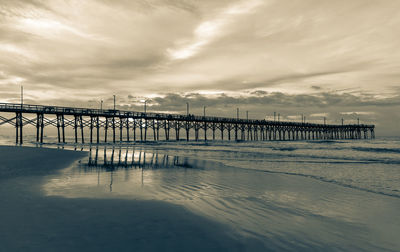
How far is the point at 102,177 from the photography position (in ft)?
26.9

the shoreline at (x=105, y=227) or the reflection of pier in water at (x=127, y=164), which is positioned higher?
the shoreline at (x=105, y=227)

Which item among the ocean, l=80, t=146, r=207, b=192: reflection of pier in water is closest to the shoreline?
the ocean

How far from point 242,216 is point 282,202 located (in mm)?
1622

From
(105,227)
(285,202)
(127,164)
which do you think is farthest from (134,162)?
(105,227)

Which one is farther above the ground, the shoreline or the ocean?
the shoreline

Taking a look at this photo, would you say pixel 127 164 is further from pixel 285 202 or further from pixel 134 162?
pixel 285 202

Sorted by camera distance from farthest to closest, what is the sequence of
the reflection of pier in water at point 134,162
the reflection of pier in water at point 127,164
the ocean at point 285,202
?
the reflection of pier in water at point 134,162
the reflection of pier in water at point 127,164
the ocean at point 285,202

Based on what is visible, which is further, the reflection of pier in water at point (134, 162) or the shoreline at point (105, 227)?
the reflection of pier in water at point (134, 162)

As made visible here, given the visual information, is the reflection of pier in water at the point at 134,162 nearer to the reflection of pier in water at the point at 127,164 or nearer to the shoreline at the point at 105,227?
the reflection of pier in water at the point at 127,164

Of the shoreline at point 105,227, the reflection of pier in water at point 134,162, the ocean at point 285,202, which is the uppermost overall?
the shoreline at point 105,227

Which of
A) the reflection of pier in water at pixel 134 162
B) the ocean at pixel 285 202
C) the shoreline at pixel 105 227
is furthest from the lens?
the reflection of pier in water at pixel 134 162

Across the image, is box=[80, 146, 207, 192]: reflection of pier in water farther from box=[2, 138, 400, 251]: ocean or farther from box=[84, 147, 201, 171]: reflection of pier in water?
box=[2, 138, 400, 251]: ocean

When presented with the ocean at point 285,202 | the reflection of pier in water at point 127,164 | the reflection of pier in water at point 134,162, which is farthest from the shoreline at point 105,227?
the reflection of pier in water at point 134,162

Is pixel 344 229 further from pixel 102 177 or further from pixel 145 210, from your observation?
pixel 102 177
